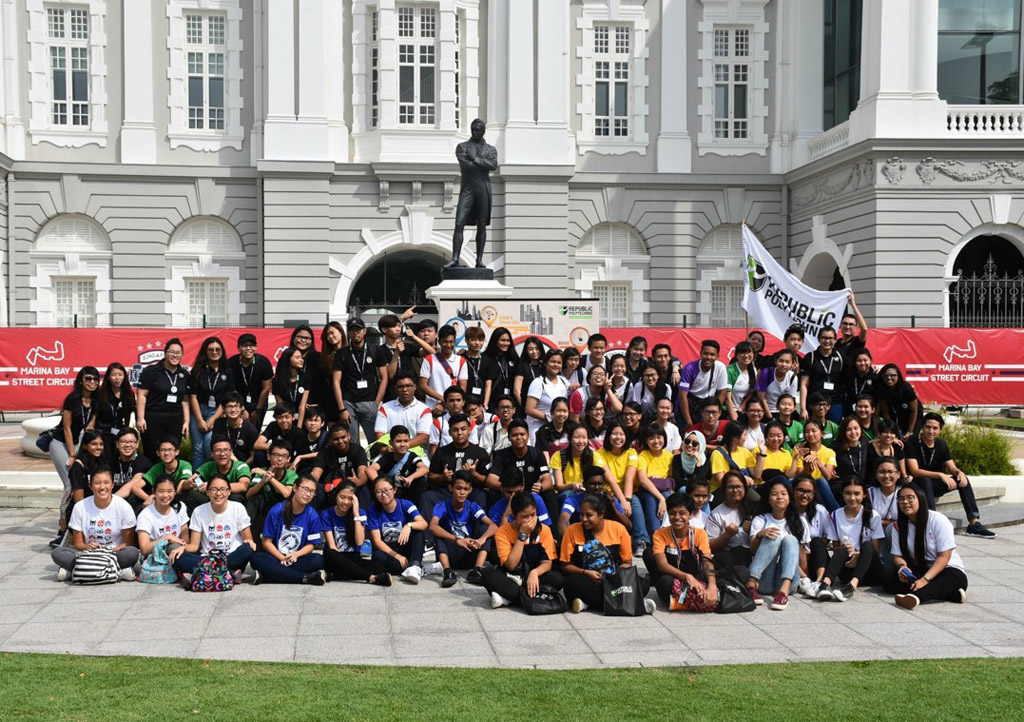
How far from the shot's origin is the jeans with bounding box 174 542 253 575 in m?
9.39

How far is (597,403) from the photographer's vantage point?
35.6ft

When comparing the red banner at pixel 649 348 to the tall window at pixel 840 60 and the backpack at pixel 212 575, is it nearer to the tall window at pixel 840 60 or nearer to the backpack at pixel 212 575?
the tall window at pixel 840 60

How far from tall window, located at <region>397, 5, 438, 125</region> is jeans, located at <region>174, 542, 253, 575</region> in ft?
70.8

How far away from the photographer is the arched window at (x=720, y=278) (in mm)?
31234

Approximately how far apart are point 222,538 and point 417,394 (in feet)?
10.4

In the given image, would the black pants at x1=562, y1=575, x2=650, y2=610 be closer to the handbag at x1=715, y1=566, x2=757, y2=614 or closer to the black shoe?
the handbag at x1=715, y1=566, x2=757, y2=614

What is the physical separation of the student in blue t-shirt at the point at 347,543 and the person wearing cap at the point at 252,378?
2129 millimetres

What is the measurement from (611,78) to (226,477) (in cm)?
2343

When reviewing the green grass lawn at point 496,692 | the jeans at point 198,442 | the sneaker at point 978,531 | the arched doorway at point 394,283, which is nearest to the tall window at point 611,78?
the arched doorway at point 394,283

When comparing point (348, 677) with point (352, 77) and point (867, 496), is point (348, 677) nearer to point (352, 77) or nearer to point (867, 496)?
point (867, 496)

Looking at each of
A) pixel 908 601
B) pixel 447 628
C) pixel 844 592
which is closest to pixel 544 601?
pixel 447 628

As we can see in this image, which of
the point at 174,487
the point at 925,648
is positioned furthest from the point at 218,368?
the point at 925,648

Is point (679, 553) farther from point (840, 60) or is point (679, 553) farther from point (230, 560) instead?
point (840, 60)

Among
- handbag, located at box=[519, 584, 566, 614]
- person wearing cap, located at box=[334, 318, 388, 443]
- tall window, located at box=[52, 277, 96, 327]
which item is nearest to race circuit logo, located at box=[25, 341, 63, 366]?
tall window, located at box=[52, 277, 96, 327]
